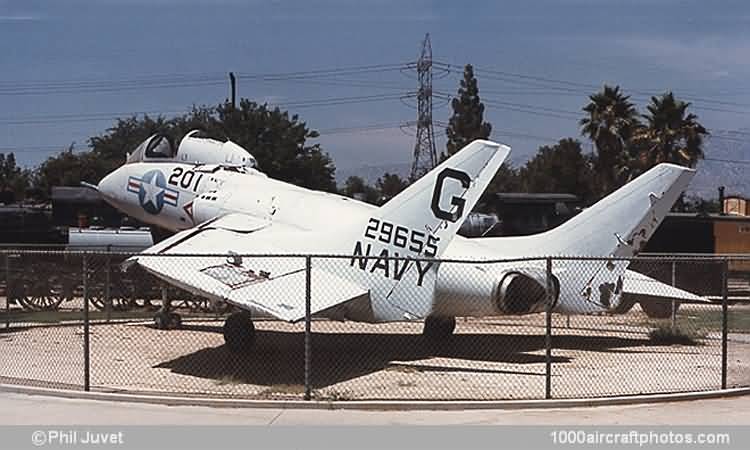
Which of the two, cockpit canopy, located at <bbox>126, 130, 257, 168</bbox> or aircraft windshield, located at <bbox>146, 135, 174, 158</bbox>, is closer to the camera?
cockpit canopy, located at <bbox>126, 130, 257, 168</bbox>

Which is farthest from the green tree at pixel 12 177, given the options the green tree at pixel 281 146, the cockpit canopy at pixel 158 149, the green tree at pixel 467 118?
the cockpit canopy at pixel 158 149

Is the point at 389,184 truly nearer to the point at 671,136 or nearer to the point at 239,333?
the point at 671,136

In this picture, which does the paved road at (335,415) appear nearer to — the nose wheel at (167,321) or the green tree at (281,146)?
the nose wheel at (167,321)

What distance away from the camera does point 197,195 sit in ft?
74.0

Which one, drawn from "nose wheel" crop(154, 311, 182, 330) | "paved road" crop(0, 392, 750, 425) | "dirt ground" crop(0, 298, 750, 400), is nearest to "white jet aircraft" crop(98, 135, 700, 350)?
"dirt ground" crop(0, 298, 750, 400)

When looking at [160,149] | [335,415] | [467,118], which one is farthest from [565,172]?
[335,415]

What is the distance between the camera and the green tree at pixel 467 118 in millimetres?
95938

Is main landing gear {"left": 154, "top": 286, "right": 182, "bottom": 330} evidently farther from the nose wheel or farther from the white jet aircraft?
the white jet aircraft

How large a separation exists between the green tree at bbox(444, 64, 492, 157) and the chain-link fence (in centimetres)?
7030

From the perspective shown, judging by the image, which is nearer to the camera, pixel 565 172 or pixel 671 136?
pixel 671 136

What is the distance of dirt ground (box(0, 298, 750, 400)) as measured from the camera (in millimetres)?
15234

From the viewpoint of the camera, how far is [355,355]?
19.4m

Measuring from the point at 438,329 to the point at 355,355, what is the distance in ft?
8.28
